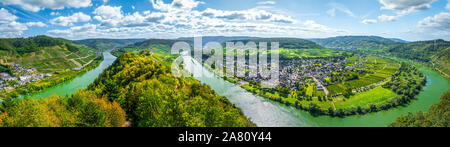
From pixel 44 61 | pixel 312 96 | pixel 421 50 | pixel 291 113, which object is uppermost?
pixel 421 50

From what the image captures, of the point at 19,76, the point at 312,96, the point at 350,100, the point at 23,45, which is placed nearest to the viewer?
the point at 350,100

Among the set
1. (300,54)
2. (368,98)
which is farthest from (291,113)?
(300,54)

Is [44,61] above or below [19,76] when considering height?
above

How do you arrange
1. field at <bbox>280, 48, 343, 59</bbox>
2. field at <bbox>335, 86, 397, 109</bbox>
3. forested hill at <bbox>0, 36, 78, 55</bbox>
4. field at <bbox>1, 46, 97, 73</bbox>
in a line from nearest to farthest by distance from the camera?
1. field at <bbox>335, 86, 397, 109</bbox>
2. field at <bbox>1, 46, 97, 73</bbox>
3. forested hill at <bbox>0, 36, 78, 55</bbox>
4. field at <bbox>280, 48, 343, 59</bbox>

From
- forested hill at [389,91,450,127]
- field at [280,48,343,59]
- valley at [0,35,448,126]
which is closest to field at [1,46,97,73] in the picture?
valley at [0,35,448,126]

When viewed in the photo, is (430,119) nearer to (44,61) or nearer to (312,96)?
(312,96)

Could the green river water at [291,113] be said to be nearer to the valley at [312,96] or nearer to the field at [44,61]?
the valley at [312,96]

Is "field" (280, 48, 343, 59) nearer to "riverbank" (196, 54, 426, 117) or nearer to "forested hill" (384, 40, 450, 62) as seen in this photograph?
"forested hill" (384, 40, 450, 62)

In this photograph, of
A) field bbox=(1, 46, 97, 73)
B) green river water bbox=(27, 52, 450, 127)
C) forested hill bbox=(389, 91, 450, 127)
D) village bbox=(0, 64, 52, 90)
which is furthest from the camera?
field bbox=(1, 46, 97, 73)

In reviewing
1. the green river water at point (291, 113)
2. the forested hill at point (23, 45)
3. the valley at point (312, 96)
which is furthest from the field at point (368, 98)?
the forested hill at point (23, 45)

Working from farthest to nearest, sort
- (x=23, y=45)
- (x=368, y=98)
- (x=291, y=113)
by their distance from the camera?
(x=23, y=45) → (x=368, y=98) → (x=291, y=113)
